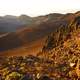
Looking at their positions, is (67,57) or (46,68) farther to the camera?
Answer: (67,57)

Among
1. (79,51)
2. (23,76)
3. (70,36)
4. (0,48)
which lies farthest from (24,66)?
(0,48)

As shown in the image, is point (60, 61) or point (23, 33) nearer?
point (60, 61)

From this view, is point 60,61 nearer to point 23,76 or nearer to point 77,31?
point 23,76

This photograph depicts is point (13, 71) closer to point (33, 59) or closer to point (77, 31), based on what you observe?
point (33, 59)

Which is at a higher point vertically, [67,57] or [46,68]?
[67,57]

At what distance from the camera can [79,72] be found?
21562 millimetres

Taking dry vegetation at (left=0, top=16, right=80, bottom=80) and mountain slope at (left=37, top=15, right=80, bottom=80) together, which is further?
mountain slope at (left=37, top=15, right=80, bottom=80)

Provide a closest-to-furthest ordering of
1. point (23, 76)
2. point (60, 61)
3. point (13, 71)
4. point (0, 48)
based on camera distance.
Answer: point (23, 76) → point (13, 71) → point (60, 61) → point (0, 48)

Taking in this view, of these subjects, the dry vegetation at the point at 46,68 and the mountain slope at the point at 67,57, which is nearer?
the dry vegetation at the point at 46,68

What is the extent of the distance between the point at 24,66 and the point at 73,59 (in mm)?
4971

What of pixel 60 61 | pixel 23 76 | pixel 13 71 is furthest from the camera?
pixel 60 61

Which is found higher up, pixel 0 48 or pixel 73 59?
pixel 73 59

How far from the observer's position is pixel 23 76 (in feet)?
67.8

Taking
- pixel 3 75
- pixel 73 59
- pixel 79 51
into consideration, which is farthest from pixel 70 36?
pixel 3 75
